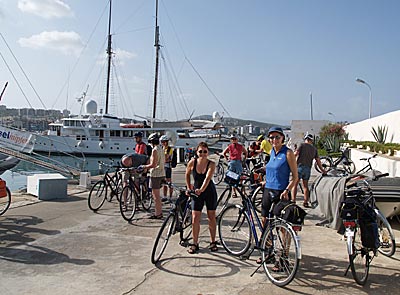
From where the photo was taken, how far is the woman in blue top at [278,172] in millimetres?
4711

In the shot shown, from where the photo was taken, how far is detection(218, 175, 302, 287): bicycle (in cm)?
426

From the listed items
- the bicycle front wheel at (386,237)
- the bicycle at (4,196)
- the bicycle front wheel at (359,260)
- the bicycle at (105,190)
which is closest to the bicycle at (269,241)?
the bicycle front wheel at (359,260)

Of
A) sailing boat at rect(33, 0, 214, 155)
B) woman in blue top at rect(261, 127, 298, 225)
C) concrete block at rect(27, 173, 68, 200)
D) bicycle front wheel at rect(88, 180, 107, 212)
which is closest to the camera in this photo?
woman in blue top at rect(261, 127, 298, 225)

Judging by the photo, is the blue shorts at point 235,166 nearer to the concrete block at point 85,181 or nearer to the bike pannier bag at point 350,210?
the concrete block at point 85,181

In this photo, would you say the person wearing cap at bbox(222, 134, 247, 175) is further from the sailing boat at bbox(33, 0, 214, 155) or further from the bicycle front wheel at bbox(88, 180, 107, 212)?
the sailing boat at bbox(33, 0, 214, 155)

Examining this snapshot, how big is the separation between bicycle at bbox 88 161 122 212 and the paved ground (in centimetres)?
115

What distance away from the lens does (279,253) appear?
447cm

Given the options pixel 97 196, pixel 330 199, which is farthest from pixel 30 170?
pixel 330 199

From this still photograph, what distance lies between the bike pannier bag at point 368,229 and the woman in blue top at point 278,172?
877 mm

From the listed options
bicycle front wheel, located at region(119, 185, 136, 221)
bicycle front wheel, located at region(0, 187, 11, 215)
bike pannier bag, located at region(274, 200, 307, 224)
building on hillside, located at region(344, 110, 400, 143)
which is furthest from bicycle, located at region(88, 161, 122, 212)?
building on hillside, located at region(344, 110, 400, 143)

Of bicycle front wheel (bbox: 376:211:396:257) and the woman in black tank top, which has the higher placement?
the woman in black tank top

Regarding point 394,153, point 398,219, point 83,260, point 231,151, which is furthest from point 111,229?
point 394,153

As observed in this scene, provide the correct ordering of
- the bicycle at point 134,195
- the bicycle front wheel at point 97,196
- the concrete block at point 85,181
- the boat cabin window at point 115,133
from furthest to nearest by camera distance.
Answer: the boat cabin window at point 115,133
the concrete block at point 85,181
the bicycle front wheel at point 97,196
the bicycle at point 134,195

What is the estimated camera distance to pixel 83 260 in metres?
5.11
